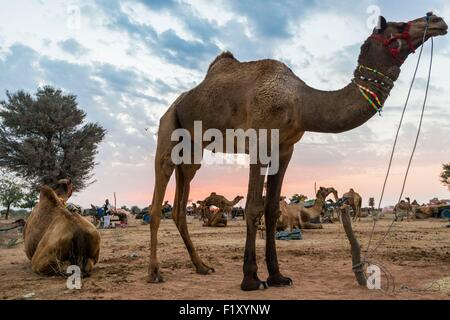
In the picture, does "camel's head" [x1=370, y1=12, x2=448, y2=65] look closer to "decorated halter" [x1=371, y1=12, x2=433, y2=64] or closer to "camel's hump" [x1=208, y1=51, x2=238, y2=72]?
"decorated halter" [x1=371, y1=12, x2=433, y2=64]

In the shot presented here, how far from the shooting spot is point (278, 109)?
529 cm

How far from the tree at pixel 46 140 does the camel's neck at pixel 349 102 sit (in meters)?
29.3

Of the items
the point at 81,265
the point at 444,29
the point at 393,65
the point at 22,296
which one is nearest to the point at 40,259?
Result: the point at 81,265

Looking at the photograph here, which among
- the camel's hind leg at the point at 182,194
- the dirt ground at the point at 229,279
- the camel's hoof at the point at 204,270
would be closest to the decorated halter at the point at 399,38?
the dirt ground at the point at 229,279

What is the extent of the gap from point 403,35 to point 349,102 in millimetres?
1014

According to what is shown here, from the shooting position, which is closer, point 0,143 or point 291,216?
point 291,216

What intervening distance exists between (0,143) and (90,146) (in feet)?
20.9

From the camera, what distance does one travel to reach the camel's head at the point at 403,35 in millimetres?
5004

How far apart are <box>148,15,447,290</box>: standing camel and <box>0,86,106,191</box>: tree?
28115mm

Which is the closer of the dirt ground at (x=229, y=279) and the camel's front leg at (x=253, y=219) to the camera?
the dirt ground at (x=229, y=279)

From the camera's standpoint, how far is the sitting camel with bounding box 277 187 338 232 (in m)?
15.1

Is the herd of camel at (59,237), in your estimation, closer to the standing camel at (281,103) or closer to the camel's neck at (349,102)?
the standing camel at (281,103)
